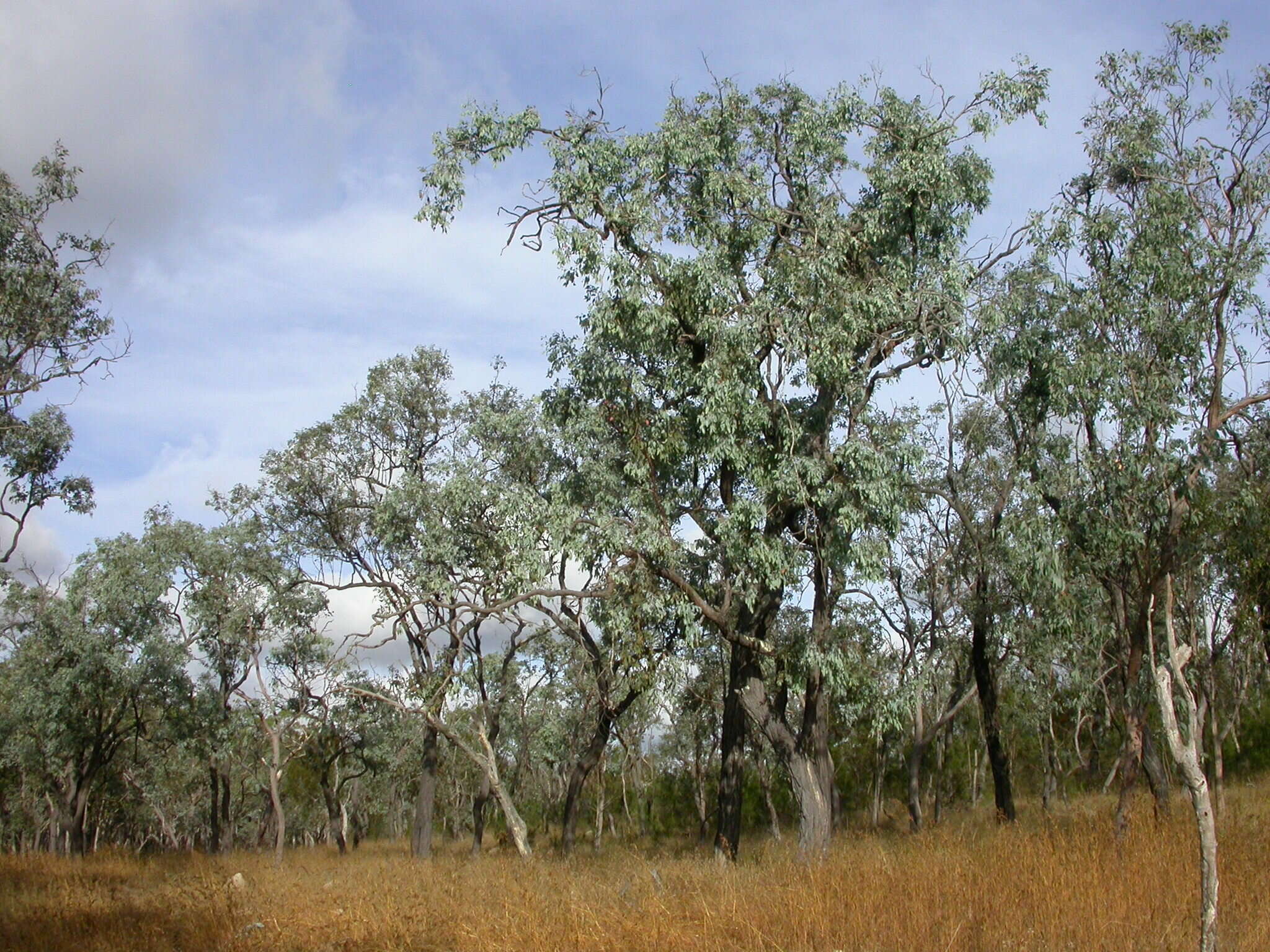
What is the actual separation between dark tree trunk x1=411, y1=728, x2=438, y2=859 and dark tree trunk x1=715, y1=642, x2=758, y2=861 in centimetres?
984

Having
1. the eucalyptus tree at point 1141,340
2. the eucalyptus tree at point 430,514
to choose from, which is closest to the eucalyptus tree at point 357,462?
the eucalyptus tree at point 430,514

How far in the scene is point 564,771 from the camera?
43.6 metres

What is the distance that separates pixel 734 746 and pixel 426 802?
11.8 metres

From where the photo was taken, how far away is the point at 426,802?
83.0ft

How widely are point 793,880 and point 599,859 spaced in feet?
33.3

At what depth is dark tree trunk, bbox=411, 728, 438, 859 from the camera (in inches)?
973

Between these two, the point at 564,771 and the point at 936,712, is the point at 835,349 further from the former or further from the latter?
the point at 564,771

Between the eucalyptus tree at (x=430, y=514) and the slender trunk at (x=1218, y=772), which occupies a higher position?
the eucalyptus tree at (x=430, y=514)

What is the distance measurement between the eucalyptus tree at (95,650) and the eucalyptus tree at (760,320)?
16.4 m

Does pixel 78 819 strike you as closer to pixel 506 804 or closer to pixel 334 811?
pixel 334 811

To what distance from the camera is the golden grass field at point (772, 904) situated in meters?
7.30

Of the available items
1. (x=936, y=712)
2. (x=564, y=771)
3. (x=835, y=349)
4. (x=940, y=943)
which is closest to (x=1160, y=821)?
(x=940, y=943)

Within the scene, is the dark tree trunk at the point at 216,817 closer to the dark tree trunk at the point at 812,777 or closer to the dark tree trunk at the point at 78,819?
the dark tree trunk at the point at 78,819

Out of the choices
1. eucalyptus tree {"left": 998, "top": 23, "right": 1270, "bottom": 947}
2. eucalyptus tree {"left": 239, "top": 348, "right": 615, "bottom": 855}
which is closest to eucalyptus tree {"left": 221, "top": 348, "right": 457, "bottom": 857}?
eucalyptus tree {"left": 239, "top": 348, "right": 615, "bottom": 855}
